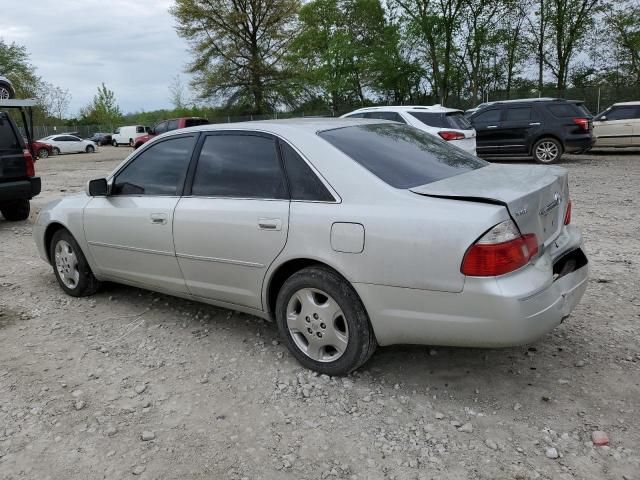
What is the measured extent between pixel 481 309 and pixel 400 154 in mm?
1213

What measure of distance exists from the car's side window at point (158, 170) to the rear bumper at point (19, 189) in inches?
186

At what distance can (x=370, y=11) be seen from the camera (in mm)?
40094

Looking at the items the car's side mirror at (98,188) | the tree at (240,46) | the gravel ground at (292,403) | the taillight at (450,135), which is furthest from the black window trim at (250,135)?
the tree at (240,46)

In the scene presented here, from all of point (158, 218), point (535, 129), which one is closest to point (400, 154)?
point (158, 218)

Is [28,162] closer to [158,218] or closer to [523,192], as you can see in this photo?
[158,218]

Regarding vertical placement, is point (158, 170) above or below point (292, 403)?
above

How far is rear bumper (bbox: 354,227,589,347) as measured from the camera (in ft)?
8.42

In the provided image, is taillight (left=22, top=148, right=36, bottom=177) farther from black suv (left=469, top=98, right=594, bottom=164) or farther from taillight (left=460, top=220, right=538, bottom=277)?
black suv (left=469, top=98, right=594, bottom=164)

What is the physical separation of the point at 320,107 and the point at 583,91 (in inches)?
827

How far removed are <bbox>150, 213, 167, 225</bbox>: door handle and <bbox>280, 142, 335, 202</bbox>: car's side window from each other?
3.53 feet

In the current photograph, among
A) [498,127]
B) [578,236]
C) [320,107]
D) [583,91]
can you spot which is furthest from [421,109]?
[320,107]

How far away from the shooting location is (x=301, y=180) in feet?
10.6

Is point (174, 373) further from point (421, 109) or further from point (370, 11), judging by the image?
point (370, 11)

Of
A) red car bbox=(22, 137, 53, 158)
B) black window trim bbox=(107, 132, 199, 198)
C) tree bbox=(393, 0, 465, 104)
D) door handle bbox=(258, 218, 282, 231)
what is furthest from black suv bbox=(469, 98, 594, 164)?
red car bbox=(22, 137, 53, 158)
